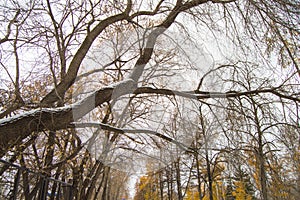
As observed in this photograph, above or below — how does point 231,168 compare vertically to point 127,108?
below

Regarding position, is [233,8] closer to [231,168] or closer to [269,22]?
[269,22]

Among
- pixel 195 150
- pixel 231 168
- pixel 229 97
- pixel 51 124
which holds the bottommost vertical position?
pixel 231 168

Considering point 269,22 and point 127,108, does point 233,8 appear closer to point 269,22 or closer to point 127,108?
point 269,22

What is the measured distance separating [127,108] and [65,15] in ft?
8.75

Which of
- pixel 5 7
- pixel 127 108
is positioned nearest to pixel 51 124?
pixel 5 7

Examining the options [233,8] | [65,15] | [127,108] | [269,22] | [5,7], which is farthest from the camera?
[127,108]

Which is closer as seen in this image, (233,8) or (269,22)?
(269,22)

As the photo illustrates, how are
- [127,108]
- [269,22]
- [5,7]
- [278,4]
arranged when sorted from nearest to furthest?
[278,4], [269,22], [5,7], [127,108]

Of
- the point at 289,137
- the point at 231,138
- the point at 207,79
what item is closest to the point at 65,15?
the point at 207,79

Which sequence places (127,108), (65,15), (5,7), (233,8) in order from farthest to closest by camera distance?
(127,108), (65,15), (5,7), (233,8)

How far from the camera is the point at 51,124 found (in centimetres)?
262

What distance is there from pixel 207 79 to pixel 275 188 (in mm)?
1669

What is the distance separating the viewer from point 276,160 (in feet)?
9.23

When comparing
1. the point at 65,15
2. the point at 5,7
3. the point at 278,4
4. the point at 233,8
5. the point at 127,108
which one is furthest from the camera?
the point at 127,108
